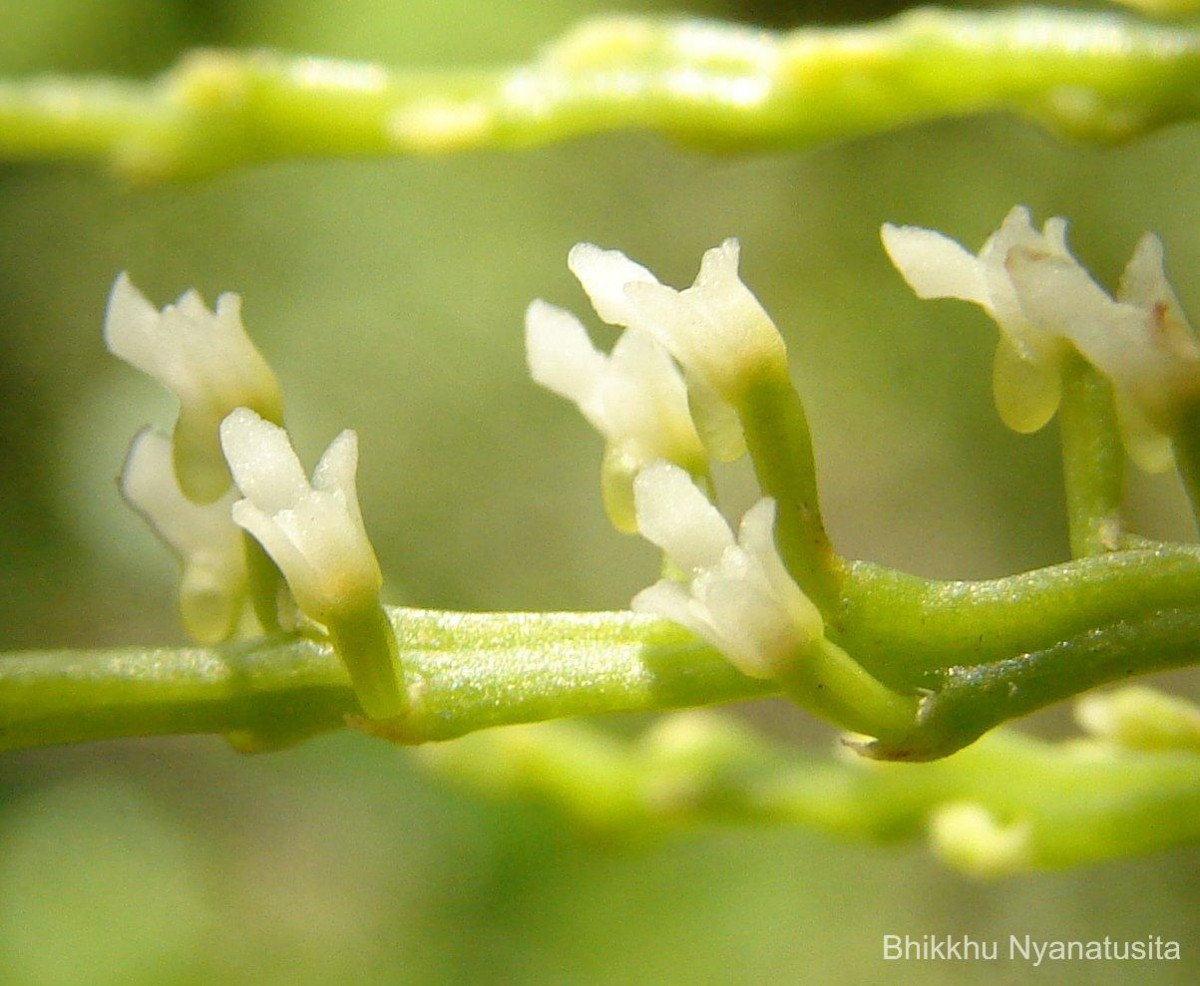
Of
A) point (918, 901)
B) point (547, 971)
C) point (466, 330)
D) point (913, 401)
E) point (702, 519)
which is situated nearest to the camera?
point (702, 519)

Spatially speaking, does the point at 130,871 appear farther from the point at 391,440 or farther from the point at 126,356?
the point at 126,356

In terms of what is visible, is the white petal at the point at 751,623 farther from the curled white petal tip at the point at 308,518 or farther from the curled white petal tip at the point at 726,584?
the curled white petal tip at the point at 308,518

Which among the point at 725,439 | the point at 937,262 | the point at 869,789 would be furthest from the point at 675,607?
the point at 869,789

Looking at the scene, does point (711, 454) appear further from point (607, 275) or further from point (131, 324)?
point (131, 324)

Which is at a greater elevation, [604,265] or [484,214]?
[484,214]

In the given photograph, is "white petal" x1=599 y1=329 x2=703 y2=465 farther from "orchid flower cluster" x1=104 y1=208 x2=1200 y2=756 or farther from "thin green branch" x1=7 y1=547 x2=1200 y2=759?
"thin green branch" x1=7 y1=547 x2=1200 y2=759

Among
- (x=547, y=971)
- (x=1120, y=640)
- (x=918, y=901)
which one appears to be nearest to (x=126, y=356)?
(x=1120, y=640)

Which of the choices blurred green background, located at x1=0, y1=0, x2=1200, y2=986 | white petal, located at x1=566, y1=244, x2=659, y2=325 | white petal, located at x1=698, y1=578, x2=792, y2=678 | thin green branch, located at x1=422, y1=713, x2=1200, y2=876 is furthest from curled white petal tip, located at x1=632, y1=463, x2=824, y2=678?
blurred green background, located at x1=0, y1=0, x2=1200, y2=986
